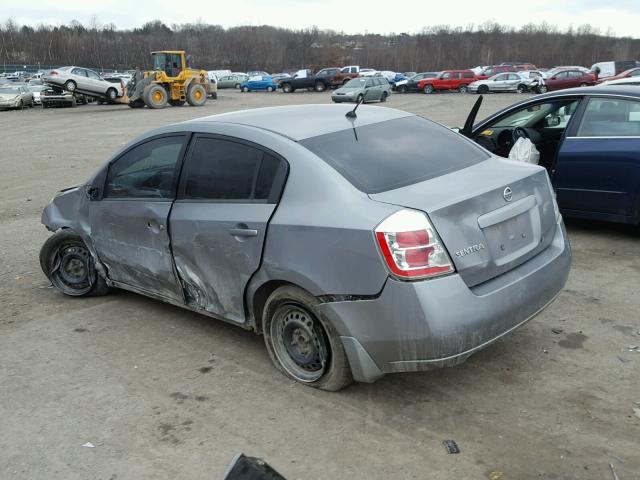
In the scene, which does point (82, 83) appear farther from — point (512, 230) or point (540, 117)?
point (512, 230)

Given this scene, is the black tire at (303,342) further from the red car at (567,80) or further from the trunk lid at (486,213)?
the red car at (567,80)

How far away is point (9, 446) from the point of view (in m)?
3.34

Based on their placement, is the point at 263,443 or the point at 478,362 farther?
the point at 478,362

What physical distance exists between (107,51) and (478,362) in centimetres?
11400

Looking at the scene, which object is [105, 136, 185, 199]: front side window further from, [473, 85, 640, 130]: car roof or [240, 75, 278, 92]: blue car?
[240, 75, 278, 92]: blue car

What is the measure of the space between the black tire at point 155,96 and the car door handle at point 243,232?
96.7 ft

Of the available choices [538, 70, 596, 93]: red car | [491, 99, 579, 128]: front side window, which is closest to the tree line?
[538, 70, 596, 93]: red car

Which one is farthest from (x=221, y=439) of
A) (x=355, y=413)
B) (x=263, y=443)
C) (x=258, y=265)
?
(x=258, y=265)

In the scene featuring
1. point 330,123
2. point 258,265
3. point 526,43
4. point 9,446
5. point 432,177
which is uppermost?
point 526,43

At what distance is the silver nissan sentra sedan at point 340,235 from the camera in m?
3.24

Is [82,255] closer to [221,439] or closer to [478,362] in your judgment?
[221,439]

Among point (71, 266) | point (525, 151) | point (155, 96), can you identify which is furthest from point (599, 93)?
point (155, 96)

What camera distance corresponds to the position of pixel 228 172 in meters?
4.08

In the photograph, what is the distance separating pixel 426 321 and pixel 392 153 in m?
1.22
